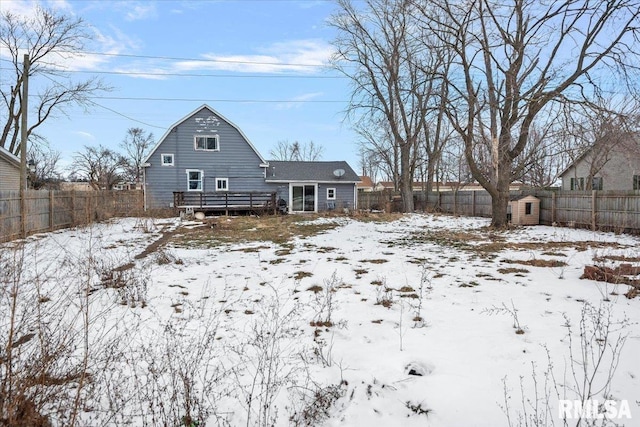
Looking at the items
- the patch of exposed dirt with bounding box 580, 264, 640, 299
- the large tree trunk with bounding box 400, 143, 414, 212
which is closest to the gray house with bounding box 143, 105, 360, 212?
the large tree trunk with bounding box 400, 143, 414, 212

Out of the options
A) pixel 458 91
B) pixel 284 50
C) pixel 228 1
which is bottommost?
pixel 458 91

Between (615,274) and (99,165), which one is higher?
(99,165)

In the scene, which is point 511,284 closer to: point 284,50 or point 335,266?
point 335,266

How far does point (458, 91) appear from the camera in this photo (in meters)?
12.8

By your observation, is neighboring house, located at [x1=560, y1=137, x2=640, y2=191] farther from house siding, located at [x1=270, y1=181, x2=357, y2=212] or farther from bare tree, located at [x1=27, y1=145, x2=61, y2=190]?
bare tree, located at [x1=27, y1=145, x2=61, y2=190]

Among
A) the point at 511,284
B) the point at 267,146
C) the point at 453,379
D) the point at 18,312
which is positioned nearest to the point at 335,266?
the point at 511,284

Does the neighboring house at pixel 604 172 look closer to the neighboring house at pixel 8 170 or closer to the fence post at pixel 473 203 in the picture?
the fence post at pixel 473 203

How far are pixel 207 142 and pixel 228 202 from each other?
4251mm

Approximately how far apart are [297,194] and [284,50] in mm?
8596

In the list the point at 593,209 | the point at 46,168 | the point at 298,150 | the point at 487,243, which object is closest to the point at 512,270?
the point at 487,243

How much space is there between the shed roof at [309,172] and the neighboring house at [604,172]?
1300 cm

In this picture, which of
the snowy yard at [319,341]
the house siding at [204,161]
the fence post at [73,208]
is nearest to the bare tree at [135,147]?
the house siding at [204,161]

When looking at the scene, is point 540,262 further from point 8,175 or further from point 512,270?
point 8,175

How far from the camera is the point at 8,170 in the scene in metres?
16.6
